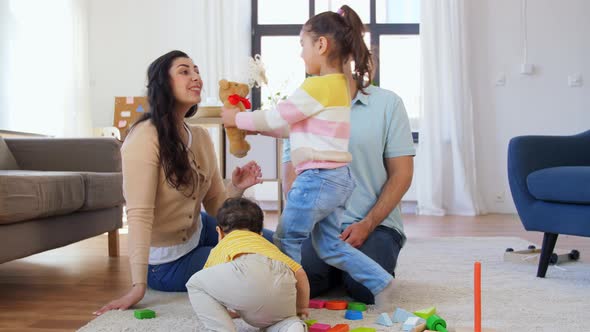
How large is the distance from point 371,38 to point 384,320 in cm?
439

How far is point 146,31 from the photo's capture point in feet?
18.6

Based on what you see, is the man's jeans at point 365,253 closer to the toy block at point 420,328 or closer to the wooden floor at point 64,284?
the toy block at point 420,328

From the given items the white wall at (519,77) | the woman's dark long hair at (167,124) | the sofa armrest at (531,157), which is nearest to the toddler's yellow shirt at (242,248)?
the woman's dark long hair at (167,124)

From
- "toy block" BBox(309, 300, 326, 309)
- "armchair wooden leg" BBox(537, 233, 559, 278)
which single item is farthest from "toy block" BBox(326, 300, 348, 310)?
"armchair wooden leg" BBox(537, 233, 559, 278)

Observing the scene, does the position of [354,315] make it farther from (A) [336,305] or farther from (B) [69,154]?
(B) [69,154]

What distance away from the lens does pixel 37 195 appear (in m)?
2.02

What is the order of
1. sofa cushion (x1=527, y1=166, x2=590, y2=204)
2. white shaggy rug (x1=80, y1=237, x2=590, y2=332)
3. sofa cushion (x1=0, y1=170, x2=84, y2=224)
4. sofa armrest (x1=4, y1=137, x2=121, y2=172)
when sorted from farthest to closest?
sofa armrest (x1=4, y1=137, x2=121, y2=172)
sofa cushion (x1=527, y1=166, x2=590, y2=204)
sofa cushion (x1=0, y1=170, x2=84, y2=224)
white shaggy rug (x1=80, y1=237, x2=590, y2=332)

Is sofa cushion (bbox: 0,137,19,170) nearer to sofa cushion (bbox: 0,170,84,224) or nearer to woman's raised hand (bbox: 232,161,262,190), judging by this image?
sofa cushion (bbox: 0,170,84,224)

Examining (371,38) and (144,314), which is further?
(371,38)

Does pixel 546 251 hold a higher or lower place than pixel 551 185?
lower

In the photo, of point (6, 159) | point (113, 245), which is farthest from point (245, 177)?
point (6, 159)

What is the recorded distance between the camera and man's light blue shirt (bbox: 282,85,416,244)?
1.94m

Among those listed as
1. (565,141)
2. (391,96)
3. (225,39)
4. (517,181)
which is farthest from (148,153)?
(225,39)

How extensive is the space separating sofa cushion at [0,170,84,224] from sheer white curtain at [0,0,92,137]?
241 centimetres
